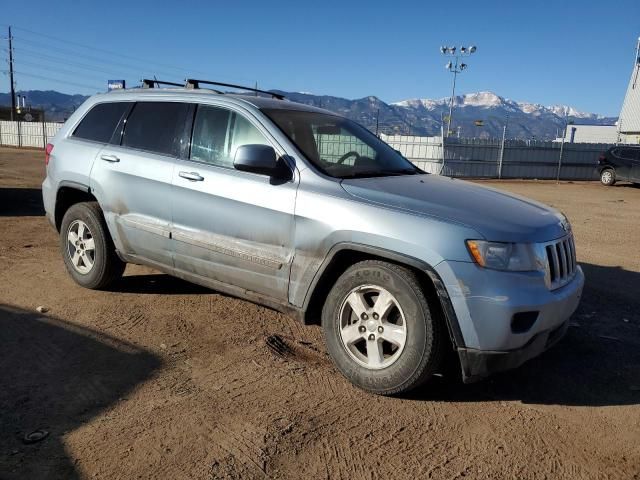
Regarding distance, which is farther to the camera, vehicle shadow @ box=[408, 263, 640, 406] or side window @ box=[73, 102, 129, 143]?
side window @ box=[73, 102, 129, 143]

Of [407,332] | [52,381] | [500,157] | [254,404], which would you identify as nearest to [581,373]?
[407,332]

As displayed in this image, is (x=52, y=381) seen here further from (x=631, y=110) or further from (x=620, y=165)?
(x=631, y=110)

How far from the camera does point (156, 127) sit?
4.67 meters

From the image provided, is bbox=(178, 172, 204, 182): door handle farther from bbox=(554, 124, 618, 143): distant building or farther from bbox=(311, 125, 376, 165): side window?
bbox=(554, 124, 618, 143): distant building

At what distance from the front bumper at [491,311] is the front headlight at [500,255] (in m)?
0.04

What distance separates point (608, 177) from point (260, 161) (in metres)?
21.9

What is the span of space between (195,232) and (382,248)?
1.61 m

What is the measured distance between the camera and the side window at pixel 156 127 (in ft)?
14.8

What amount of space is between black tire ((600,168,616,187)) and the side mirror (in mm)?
21501

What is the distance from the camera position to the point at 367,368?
3422mm

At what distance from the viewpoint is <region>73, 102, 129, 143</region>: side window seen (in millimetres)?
5059

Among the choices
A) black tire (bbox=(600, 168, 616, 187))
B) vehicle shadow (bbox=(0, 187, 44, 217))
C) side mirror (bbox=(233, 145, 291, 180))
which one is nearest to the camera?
side mirror (bbox=(233, 145, 291, 180))

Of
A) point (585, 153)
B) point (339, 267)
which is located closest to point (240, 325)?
point (339, 267)

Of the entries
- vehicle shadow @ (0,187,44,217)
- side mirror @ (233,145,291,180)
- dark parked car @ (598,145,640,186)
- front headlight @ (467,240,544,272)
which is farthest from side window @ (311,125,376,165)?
dark parked car @ (598,145,640,186)
